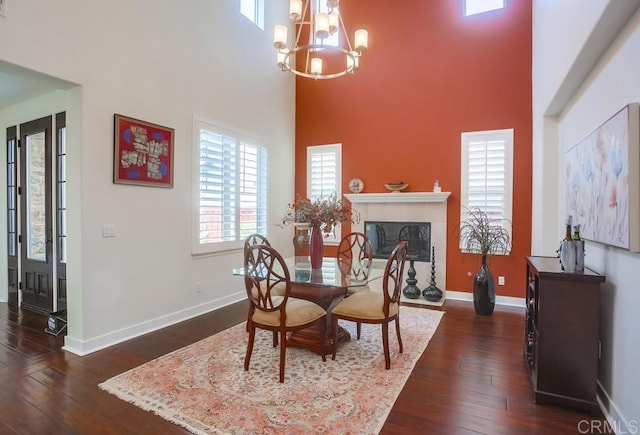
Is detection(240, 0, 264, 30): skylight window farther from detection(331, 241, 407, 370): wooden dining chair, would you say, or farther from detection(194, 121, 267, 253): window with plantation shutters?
detection(331, 241, 407, 370): wooden dining chair

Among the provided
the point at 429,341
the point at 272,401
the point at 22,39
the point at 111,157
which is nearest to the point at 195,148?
the point at 111,157

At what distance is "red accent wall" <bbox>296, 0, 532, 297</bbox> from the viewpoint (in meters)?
4.95

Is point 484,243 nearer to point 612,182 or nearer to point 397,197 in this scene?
point 397,197

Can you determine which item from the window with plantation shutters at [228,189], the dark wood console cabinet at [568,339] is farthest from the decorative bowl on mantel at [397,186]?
the dark wood console cabinet at [568,339]

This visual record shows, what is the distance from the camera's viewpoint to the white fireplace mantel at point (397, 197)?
5268 millimetres

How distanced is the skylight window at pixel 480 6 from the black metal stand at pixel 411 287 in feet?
12.8

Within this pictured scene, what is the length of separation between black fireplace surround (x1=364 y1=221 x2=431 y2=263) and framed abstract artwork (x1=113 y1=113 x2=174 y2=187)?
327 cm

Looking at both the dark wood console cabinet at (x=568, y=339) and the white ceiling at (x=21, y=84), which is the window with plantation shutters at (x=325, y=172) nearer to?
the white ceiling at (x=21, y=84)

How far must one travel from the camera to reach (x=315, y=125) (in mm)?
6406

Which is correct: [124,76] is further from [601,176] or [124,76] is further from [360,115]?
[601,176]

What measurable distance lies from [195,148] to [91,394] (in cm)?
285

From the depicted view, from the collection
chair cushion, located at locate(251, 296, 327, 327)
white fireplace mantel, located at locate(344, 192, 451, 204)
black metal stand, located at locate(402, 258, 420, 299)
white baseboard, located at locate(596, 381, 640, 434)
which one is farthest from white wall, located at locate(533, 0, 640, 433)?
black metal stand, located at locate(402, 258, 420, 299)

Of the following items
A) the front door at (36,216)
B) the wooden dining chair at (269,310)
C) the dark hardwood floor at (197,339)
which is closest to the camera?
the dark hardwood floor at (197,339)

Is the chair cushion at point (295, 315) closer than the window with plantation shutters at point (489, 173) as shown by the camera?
Yes
